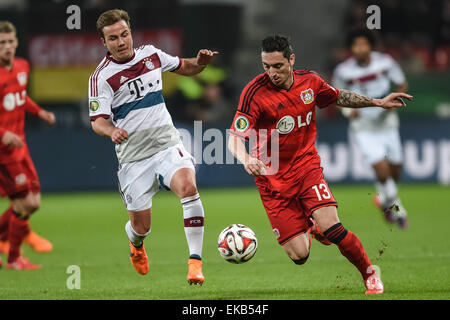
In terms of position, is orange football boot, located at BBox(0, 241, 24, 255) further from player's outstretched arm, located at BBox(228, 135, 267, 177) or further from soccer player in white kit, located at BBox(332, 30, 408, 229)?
soccer player in white kit, located at BBox(332, 30, 408, 229)

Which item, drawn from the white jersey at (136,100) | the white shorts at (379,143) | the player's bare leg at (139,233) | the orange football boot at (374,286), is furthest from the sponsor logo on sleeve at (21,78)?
the white shorts at (379,143)

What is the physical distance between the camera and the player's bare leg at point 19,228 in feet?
29.2

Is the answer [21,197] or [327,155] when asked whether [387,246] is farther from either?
[327,155]

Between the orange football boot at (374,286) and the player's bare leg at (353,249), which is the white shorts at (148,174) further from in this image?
the orange football boot at (374,286)

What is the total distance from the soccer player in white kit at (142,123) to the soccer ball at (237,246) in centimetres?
22

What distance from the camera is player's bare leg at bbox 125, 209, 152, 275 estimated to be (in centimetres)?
751

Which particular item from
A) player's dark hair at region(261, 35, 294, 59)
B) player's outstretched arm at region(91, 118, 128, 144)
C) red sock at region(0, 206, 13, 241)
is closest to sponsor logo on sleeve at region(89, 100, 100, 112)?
player's outstretched arm at region(91, 118, 128, 144)

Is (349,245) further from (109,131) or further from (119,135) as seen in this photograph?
(109,131)

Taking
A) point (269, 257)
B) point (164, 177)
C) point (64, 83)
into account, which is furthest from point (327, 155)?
point (164, 177)

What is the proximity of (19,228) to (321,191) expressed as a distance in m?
3.59

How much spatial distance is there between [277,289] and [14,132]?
3726mm

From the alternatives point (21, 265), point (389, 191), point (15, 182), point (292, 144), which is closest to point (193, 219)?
point (292, 144)

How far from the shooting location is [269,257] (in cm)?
921

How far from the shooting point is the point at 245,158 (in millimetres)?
6289
